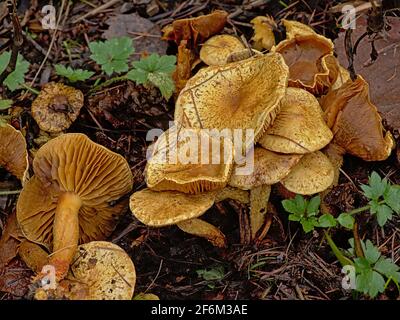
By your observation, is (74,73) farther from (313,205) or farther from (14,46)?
(313,205)

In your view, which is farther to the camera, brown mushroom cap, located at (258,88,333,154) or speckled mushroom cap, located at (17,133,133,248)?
speckled mushroom cap, located at (17,133,133,248)

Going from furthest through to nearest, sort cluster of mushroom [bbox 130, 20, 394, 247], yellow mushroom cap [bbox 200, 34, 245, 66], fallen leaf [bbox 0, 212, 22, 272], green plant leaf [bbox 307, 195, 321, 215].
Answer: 1. yellow mushroom cap [bbox 200, 34, 245, 66]
2. fallen leaf [bbox 0, 212, 22, 272]
3. green plant leaf [bbox 307, 195, 321, 215]
4. cluster of mushroom [bbox 130, 20, 394, 247]

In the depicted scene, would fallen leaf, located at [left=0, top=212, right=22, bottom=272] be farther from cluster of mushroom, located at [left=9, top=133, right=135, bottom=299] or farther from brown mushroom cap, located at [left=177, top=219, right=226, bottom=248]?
brown mushroom cap, located at [left=177, top=219, right=226, bottom=248]

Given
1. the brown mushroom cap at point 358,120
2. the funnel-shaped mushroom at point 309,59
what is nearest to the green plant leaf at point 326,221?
the brown mushroom cap at point 358,120

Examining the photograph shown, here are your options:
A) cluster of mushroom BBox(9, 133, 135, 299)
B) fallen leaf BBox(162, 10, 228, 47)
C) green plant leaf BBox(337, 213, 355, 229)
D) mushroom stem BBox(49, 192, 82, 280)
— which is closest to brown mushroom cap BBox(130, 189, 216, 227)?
cluster of mushroom BBox(9, 133, 135, 299)

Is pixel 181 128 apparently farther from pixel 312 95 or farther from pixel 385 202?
pixel 385 202
